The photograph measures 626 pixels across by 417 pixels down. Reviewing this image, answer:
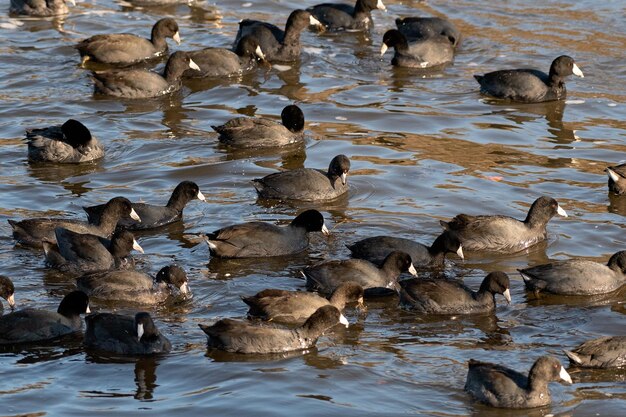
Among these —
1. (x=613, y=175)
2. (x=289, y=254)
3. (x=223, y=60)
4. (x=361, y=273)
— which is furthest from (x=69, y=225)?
(x=223, y=60)

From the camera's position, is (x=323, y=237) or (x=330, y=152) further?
(x=330, y=152)

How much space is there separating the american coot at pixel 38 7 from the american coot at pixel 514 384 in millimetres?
14721

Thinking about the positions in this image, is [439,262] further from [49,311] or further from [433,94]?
[433,94]

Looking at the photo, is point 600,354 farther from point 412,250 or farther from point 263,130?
point 263,130

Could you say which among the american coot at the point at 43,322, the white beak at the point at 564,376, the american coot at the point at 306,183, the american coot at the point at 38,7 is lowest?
the american coot at the point at 43,322

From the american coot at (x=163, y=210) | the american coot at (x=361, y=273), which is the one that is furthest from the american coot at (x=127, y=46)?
the american coot at (x=361, y=273)

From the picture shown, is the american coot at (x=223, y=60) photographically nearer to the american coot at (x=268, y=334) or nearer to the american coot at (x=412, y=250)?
the american coot at (x=412, y=250)

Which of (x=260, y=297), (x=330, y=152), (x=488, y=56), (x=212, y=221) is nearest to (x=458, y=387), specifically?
(x=260, y=297)

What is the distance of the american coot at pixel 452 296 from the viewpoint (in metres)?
11.8

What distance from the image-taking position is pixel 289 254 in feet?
43.8

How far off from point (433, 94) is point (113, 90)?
4.58 m

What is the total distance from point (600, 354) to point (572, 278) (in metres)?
1.94

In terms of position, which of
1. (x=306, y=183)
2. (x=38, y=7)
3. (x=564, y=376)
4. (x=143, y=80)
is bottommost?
(x=564, y=376)

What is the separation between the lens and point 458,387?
1026 cm
